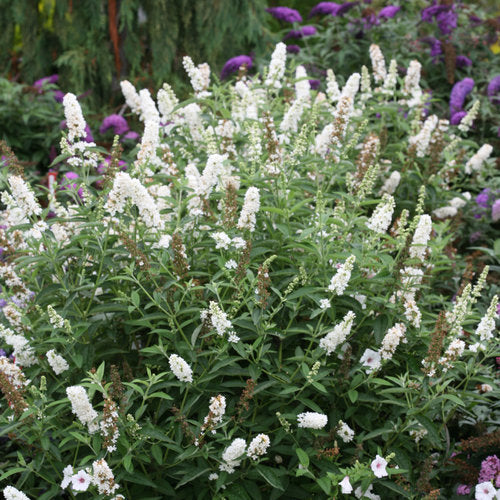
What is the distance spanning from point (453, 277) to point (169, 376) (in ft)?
6.01

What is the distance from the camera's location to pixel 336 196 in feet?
9.66

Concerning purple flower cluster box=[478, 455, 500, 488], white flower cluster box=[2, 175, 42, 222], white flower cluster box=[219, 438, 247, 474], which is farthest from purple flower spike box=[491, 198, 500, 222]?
white flower cluster box=[2, 175, 42, 222]

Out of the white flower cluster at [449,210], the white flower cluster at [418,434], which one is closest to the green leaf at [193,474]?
the white flower cluster at [418,434]

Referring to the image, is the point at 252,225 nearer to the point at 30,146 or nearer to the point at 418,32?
the point at 30,146

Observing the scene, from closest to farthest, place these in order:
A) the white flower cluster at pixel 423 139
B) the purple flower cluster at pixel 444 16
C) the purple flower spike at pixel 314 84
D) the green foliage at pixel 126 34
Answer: the white flower cluster at pixel 423 139
the purple flower spike at pixel 314 84
the green foliage at pixel 126 34
the purple flower cluster at pixel 444 16

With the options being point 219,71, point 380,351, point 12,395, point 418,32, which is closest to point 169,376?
point 12,395

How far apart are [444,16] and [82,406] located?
5.00m

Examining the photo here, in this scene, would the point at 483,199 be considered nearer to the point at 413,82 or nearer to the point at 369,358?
the point at 413,82

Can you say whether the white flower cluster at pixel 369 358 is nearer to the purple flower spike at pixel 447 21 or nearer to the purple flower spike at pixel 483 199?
the purple flower spike at pixel 483 199

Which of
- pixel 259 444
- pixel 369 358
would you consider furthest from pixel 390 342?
pixel 259 444

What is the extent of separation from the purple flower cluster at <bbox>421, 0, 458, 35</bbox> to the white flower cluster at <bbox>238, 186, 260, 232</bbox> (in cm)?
417

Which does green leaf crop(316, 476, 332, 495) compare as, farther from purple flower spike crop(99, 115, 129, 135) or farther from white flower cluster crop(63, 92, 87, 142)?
purple flower spike crop(99, 115, 129, 135)

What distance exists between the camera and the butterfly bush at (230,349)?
214 cm

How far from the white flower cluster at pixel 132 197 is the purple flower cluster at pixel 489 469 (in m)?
1.49
